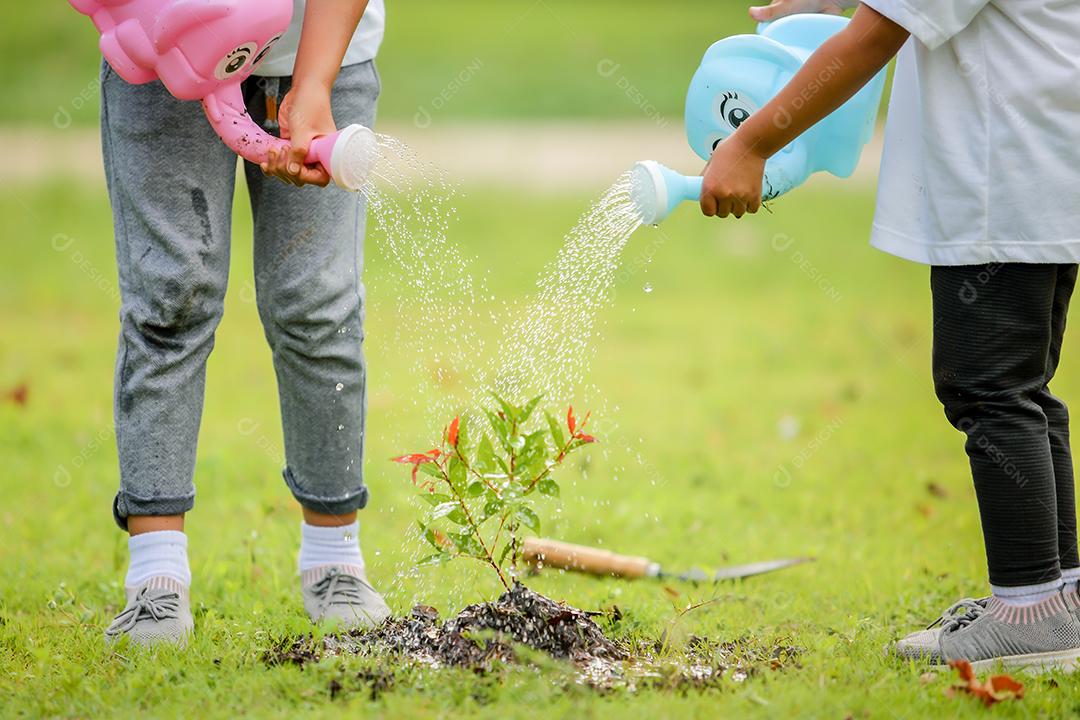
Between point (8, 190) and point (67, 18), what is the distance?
24.7 ft

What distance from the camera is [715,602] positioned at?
9.81 ft

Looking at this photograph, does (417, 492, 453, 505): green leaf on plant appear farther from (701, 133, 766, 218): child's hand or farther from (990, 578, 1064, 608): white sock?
(990, 578, 1064, 608): white sock

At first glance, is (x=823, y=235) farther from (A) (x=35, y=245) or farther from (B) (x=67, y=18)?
(B) (x=67, y=18)

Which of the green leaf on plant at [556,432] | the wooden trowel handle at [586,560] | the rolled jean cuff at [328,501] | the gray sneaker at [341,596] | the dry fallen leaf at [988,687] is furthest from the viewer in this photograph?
the wooden trowel handle at [586,560]

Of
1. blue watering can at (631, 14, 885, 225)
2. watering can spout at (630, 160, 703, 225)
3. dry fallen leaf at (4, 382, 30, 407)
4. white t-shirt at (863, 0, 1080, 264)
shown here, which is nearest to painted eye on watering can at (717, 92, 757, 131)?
blue watering can at (631, 14, 885, 225)

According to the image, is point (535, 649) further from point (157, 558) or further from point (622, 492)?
point (622, 492)

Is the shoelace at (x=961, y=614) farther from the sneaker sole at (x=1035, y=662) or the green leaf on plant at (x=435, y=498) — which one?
the green leaf on plant at (x=435, y=498)

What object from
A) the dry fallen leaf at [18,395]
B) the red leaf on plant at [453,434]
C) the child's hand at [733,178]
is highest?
the child's hand at [733,178]

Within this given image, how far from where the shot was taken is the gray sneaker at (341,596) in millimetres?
2805

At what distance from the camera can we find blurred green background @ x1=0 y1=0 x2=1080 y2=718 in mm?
2396

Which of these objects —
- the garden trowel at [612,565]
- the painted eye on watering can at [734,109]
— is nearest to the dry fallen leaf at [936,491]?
the garden trowel at [612,565]

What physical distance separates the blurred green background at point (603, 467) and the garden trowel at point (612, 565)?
0.05 meters

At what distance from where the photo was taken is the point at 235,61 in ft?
8.22

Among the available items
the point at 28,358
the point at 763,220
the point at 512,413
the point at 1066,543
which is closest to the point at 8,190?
the point at 28,358
